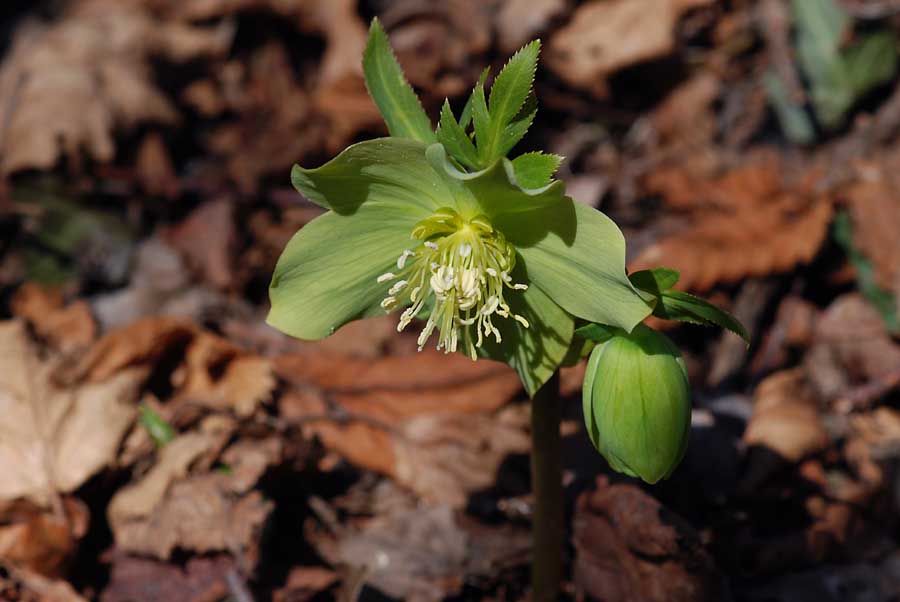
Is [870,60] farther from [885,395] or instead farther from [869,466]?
[869,466]

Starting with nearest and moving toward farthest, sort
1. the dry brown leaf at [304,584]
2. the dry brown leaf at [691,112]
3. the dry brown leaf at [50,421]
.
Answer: the dry brown leaf at [304,584] → the dry brown leaf at [50,421] → the dry brown leaf at [691,112]

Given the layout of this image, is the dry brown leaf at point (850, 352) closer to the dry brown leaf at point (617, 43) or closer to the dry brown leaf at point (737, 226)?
the dry brown leaf at point (737, 226)

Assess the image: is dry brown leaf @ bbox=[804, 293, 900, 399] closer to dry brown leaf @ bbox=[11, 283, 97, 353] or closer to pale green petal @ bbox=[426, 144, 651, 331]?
pale green petal @ bbox=[426, 144, 651, 331]

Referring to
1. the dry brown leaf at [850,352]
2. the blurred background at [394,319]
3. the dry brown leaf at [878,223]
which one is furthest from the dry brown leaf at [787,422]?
the dry brown leaf at [878,223]

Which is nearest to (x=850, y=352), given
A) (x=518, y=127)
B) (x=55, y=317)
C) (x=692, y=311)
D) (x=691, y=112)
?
(x=691, y=112)

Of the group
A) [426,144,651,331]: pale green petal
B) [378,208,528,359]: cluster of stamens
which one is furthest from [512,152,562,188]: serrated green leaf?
[378,208,528,359]: cluster of stamens

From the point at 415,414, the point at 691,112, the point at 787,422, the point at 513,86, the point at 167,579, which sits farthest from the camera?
the point at 691,112

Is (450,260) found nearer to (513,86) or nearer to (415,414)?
(513,86)
